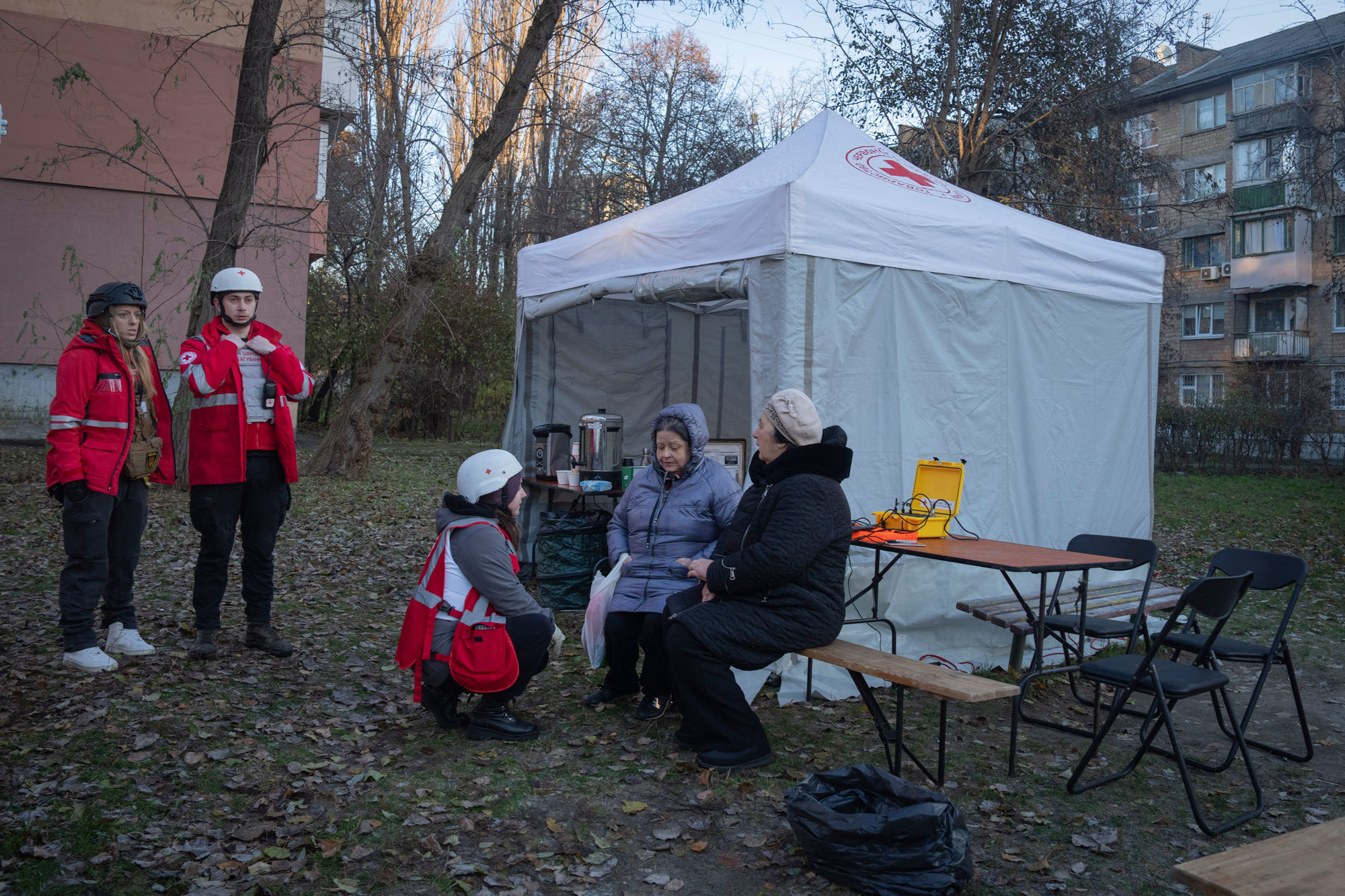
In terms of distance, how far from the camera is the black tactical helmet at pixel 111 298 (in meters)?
4.48

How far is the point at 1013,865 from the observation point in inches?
125

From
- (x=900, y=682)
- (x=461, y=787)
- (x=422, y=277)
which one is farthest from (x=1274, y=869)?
(x=422, y=277)

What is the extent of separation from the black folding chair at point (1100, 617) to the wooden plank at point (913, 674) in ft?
3.84

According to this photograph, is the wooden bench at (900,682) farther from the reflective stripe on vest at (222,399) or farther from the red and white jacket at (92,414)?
the red and white jacket at (92,414)

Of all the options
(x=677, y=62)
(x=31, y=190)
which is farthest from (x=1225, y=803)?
(x=677, y=62)

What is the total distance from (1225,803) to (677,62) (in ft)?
73.0

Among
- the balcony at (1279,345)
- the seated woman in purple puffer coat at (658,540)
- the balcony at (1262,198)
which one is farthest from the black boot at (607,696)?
the balcony at (1262,198)

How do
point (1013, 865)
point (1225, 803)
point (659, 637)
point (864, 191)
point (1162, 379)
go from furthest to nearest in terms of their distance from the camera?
point (1162, 379), point (864, 191), point (659, 637), point (1225, 803), point (1013, 865)

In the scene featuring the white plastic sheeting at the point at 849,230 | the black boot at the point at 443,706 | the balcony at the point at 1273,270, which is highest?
the balcony at the point at 1273,270

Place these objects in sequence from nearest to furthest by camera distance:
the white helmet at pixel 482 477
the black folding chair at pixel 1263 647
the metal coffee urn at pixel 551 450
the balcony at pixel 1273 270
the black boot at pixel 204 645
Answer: the white helmet at pixel 482 477, the black folding chair at pixel 1263 647, the black boot at pixel 204 645, the metal coffee urn at pixel 551 450, the balcony at pixel 1273 270

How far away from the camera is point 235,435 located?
15.5ft

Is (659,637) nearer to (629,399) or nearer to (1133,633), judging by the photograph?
(1133,633)

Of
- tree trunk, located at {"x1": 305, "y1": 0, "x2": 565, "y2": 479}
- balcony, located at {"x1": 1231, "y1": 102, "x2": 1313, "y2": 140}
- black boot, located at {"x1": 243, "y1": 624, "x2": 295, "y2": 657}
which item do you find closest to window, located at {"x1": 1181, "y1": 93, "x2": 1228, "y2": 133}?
balcony, located at {"x1": 1231, "y1": 102, "x2": 1313, "y2": 140}

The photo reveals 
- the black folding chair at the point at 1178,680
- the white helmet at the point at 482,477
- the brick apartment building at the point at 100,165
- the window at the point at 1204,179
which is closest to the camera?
the black folding chair at the point at 1178,680
